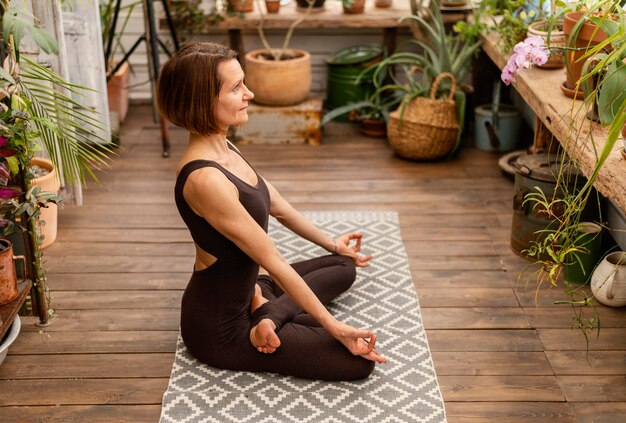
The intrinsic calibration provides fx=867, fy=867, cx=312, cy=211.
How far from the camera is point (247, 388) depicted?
261cm

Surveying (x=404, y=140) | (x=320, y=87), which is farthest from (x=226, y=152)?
(x=320, y=87)

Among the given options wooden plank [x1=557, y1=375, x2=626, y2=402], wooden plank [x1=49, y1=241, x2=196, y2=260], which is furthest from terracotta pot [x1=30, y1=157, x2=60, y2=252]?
wooden plank [x1=557, y1=375, x2=626, y2=402]

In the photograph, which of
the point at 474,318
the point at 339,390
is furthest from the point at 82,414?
the point at 474,318

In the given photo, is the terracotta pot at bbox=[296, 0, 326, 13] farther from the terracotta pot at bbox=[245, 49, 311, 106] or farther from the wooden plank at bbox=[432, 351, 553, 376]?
the wooden plank at bbox=[432, 351, 553, 376]

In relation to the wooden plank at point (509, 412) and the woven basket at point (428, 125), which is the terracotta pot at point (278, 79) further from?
the wooden plank at point (509, 412)

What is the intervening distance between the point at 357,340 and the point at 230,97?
793mm

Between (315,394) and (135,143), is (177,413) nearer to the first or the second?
(315,394)

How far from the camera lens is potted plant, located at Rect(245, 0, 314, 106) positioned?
15.4 feet

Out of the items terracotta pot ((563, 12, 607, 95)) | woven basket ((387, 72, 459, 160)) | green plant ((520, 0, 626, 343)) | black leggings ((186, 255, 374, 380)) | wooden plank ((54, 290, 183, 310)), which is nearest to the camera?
green plant ((520, 0, 626, 343))

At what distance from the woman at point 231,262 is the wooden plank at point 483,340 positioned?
1.20ft

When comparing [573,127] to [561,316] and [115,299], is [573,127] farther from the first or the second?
[115,299]

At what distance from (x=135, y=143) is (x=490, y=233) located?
213 centimetres

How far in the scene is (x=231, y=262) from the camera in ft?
8.44

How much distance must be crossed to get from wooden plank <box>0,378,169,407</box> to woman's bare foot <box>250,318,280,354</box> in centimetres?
32
